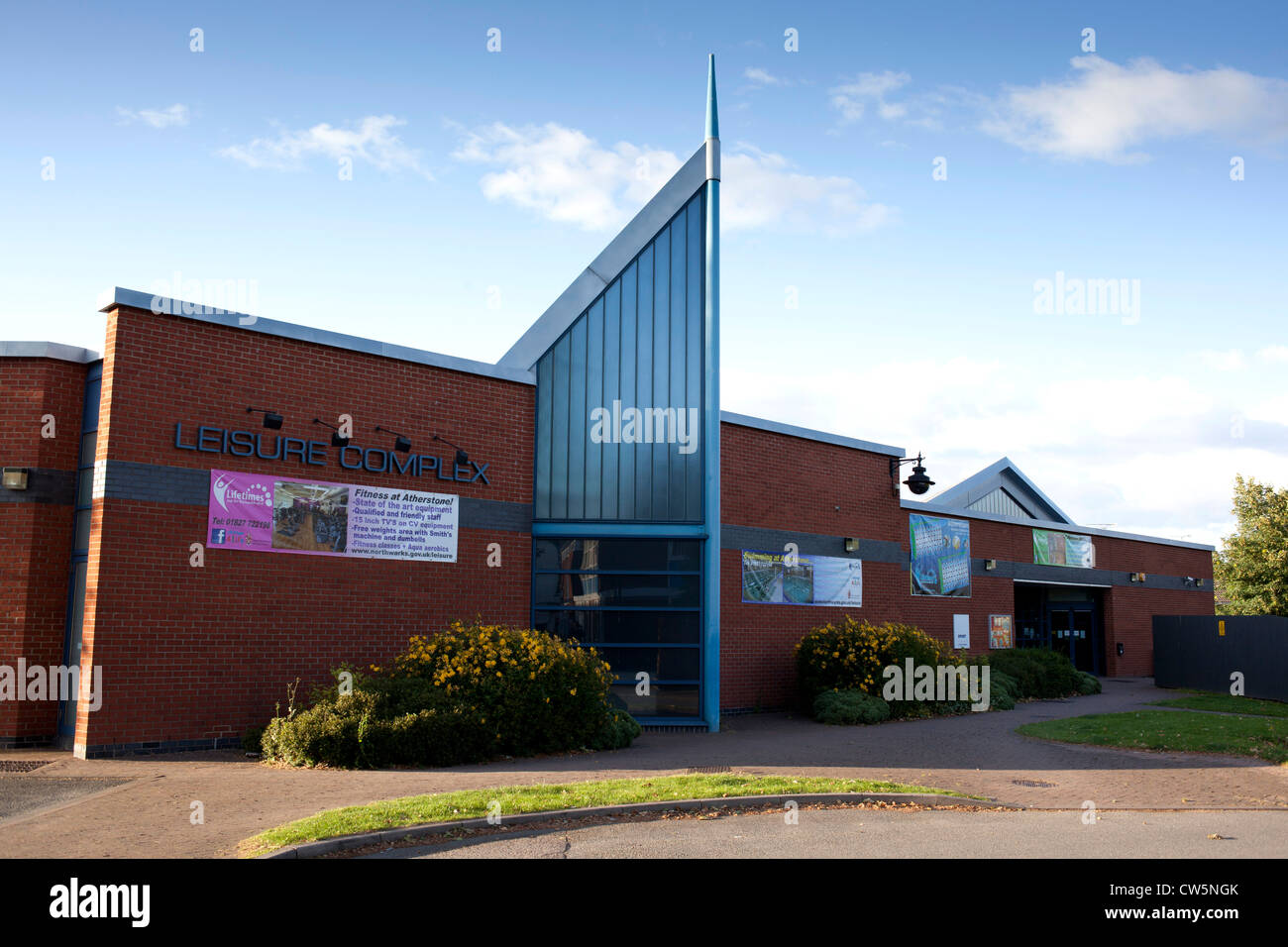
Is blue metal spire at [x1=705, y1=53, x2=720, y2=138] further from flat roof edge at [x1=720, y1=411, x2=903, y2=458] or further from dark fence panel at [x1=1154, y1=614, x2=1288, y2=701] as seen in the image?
dark fence panel at [x1=1154, y1=614, x2=1288, y2=701]

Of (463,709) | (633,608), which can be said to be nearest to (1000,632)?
(633,608)

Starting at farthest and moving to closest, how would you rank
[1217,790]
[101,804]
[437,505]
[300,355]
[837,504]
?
1. [837,504]
2. [437,505]
3. [300,355]
4. [1217,790]
5. [101,804]

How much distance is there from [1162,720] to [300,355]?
54.6ft

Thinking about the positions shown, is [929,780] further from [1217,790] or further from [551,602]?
[551,602]

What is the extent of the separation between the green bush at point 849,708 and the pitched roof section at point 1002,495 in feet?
63.7

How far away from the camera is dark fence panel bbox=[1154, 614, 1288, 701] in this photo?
2438 centimetres

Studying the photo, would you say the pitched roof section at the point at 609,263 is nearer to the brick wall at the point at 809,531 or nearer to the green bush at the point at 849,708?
the brick wall at the point at 809,531

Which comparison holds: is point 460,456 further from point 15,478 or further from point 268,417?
point 15,478

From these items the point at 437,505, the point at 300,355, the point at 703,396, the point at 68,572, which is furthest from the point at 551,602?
the point at 68,572

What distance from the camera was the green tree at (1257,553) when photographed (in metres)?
39.3

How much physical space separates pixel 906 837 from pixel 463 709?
663 cm

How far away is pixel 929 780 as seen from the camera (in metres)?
12.0

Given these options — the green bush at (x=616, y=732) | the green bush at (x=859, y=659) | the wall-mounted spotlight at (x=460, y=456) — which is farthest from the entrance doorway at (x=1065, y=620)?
the wall-mounted spotlight at (x=460, y=456)
